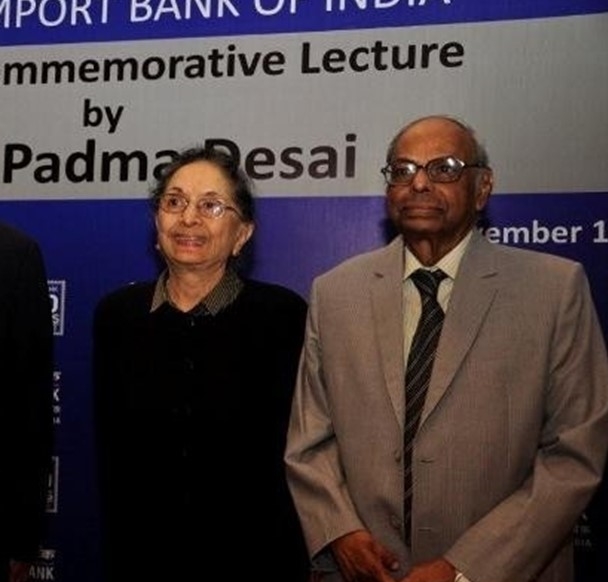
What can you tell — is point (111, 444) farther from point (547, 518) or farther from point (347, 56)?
point (347, 56)

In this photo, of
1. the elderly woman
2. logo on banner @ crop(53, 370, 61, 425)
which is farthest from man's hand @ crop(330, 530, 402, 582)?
logo on banner @ crop(53, 370, 61, 425)

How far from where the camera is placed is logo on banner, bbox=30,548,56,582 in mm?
3363

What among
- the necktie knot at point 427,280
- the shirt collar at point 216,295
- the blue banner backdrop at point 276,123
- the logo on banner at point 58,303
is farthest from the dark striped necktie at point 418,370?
the logo on banner at point 58,303

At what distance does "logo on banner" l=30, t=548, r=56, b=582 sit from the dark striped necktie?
161cm

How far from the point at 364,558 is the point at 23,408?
87cm

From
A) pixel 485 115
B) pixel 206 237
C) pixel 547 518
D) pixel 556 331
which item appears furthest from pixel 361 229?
pixel 547 518

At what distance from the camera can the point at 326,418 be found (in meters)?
2.42

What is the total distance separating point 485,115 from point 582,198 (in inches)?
16.1

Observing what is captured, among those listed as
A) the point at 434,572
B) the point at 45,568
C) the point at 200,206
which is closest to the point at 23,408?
the point at 200,206

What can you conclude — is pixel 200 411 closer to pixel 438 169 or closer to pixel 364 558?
pixel 364 558

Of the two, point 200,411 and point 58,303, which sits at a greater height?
point 58,303

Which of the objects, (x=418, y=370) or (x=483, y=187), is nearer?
(x=418, y=370)

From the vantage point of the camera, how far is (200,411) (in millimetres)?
2457

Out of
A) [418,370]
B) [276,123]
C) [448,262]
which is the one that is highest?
[276,123]
